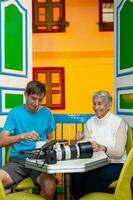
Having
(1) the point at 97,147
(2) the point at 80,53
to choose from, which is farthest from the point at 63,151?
(2) the point at 80,53

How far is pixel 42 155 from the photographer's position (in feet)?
9.19

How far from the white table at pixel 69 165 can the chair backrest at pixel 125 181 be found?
0.21 metres

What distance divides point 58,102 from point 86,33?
63.0 inches

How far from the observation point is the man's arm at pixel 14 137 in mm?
3064

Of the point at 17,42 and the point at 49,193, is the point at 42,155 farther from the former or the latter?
the point at 17,42

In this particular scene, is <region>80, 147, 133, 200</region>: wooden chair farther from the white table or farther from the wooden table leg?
the wooden table leg

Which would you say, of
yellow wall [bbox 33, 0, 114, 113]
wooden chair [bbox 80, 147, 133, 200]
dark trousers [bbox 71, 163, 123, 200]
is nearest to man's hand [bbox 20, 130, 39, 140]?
dark trousers [bbox 71, 163, 123, 200]

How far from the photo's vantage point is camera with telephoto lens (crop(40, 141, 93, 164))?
Result: 2.66m

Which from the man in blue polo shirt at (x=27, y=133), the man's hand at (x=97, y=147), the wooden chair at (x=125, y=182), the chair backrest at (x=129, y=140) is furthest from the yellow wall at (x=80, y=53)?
the wooden chair at (x=125, y=182)

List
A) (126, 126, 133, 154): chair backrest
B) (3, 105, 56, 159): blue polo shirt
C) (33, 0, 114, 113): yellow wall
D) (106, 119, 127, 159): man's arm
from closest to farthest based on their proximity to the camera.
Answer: (106, 119, 127, 159): man's arm < (3, 105, 56, 159): blue polo shirt < (126, 126, 133, 154): chair backrest < (33, 0, 114, 113): yellow wall

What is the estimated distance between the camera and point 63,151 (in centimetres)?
275

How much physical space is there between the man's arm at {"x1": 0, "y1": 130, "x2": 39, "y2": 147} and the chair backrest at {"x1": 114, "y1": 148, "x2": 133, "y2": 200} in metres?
Result: 0.76

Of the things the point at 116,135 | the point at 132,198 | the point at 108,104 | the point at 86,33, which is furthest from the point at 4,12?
the point at 86,33

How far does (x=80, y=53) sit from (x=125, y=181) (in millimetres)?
6513
